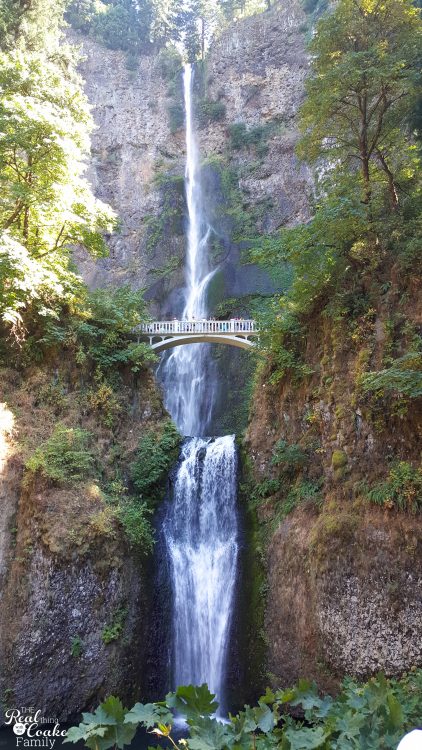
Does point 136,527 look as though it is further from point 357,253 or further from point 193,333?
point 193,333

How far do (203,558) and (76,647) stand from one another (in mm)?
3753

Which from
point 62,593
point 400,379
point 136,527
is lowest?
point 62,593

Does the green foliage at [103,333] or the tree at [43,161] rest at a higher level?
the tree at [43,161]

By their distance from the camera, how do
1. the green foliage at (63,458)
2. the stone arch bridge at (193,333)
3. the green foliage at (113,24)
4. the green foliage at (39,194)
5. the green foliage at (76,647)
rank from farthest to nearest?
the green foliage at (113,24) < the stone arch bridge at (193,333) < the green foliage at (39,194) < the green foliage at (63,458) < the green foliage at (76,647)

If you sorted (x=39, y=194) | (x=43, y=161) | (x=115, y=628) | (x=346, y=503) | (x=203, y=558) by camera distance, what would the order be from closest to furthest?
(x=346, y=503) < (x=115, y=628) < (x=203, y=558) < (x=39, y=194) < (x=43, y=161)

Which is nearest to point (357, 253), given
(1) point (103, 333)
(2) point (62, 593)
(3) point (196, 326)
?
(1) point (103, 333)

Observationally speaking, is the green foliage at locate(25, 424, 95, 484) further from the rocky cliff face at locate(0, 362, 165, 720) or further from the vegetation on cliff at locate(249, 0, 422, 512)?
the vegetation on cliff at locate(249, 0, 422, 512)

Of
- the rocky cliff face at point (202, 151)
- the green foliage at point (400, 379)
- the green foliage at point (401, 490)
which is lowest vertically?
the green foliage at point (401, 490)

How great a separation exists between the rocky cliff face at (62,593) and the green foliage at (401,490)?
6.37 meters

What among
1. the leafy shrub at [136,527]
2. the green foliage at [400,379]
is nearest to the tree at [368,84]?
the green foliage at [400,379]

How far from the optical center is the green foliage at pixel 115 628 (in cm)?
1055

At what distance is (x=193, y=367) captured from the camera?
81.9 ft

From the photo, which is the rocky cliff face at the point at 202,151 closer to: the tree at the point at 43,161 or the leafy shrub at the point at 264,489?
the tree at the point at 43,161

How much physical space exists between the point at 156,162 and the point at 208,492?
29732 millimetres
